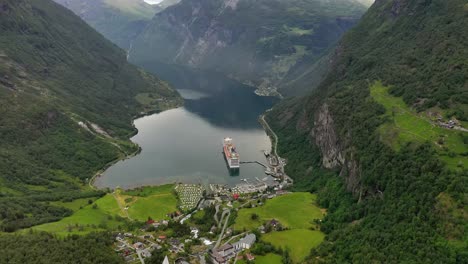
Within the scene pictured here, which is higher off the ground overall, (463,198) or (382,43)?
(382,43)

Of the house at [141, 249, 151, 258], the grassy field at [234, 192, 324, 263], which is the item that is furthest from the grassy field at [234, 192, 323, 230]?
the house at [141, 249, 151, 258]

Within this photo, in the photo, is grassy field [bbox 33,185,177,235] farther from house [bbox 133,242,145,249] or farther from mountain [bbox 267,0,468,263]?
mountain [bbox 267,0,468,263]

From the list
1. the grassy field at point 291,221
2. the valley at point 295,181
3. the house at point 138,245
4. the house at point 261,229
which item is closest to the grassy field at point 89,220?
the valley at point 295,181

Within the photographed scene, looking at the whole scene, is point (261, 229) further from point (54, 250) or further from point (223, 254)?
point (54, 250)

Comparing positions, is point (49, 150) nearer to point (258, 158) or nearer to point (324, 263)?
point (258, 158)

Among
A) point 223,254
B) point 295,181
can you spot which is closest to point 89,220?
point 223,254

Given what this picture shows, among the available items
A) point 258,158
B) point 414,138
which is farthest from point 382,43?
point 414,138

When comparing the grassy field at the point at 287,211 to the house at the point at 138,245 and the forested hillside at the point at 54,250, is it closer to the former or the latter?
the house at the point at 138,245
